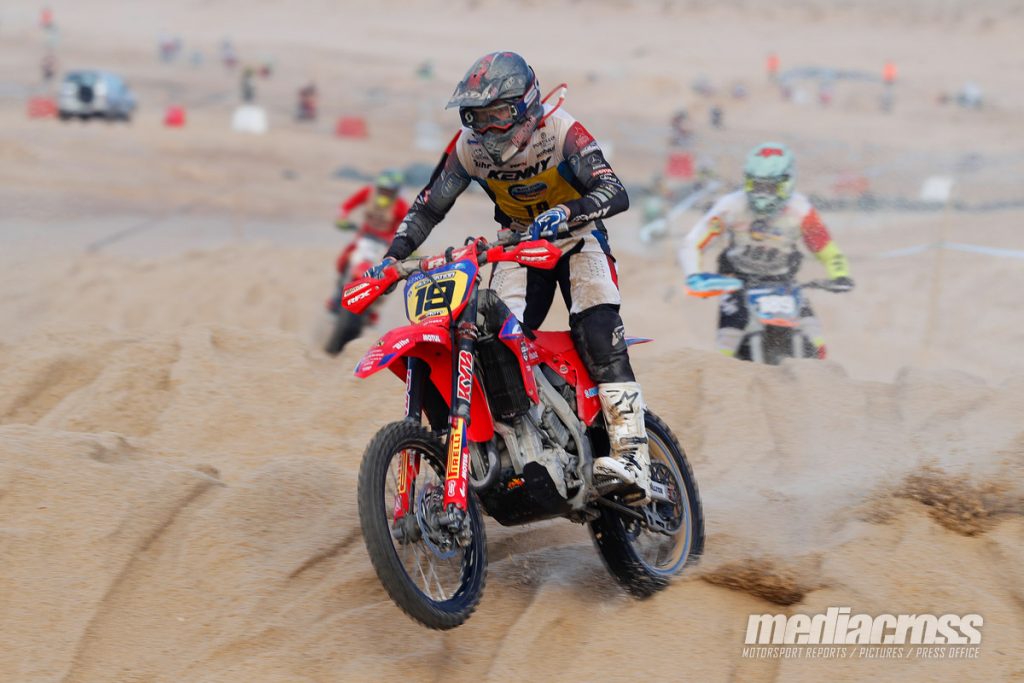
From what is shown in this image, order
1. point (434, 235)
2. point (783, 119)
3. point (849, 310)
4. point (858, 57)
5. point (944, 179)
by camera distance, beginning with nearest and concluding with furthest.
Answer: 1. point (849, 310)
2. point (434, 235)
3. point (944, 179)
4. point (783, 119)
5. point (858, 57)

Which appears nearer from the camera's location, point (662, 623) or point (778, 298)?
point (662, 623)

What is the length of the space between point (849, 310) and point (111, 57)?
40176mm

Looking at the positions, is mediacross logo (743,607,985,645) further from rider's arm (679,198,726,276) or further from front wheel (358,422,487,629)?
rider's arm (679,198,726,276)

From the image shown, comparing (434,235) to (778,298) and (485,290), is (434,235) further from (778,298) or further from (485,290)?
(485,290)

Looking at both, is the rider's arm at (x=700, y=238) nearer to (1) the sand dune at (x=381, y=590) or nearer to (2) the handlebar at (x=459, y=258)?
(1) the sand dune at (x=381, y=590)

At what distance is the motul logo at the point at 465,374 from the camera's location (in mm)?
4141

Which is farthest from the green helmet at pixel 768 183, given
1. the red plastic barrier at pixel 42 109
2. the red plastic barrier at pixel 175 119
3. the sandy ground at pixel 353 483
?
the red plastic barrier at pixel 42 109

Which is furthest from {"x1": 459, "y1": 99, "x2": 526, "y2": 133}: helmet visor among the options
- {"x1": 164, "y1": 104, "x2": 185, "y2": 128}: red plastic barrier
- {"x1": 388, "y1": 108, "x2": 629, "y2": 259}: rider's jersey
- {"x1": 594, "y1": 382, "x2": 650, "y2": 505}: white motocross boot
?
{"x1": 164, "y1": 104, "x2": 185, "y2": 128}: red plastic barrier

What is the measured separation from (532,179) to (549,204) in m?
0.16

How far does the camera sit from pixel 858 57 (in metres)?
50.1

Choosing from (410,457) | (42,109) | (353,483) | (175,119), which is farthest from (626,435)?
(42,109)

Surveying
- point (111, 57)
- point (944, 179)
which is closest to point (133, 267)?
point (944, 179)

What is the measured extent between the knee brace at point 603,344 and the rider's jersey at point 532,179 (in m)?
0.40

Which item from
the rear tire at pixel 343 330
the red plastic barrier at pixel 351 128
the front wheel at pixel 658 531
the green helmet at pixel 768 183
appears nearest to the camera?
the front wheel at pixel 658 531
